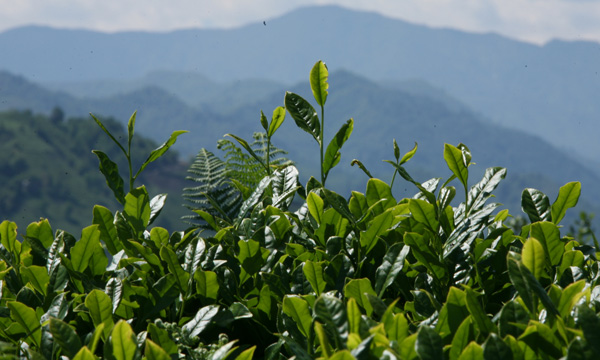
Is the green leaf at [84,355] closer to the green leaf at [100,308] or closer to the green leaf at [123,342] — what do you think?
the green leaf at [123,342]

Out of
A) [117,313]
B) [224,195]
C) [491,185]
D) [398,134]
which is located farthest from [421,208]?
[398,134]

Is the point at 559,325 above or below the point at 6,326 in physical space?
above

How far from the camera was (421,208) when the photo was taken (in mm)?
1105

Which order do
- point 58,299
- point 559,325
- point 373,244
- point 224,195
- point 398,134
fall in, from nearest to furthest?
point 559,325 → point 58,299 → point 373,244 → point 224,195 → point 398,134

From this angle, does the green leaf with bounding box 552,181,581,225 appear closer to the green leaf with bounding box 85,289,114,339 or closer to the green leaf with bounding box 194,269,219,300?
the green leaf with bounding box 194,269,219,300

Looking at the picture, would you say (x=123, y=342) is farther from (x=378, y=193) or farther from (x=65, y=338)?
(x=378, y=193)

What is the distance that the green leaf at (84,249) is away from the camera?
3.78ft

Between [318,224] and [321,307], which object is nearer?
[321,307]

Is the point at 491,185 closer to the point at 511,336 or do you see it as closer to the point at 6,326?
the point at 511,336

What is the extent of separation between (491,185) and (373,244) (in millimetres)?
330

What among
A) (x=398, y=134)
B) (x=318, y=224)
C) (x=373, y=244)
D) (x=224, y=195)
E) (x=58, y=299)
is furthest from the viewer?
(x=398, y=134)

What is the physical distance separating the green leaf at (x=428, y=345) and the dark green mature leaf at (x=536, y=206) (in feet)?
2.15

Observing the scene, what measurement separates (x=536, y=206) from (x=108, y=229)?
42.3 inches

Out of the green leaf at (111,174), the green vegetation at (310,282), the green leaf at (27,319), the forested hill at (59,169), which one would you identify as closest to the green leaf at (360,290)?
the green vegetation at (310,282)
